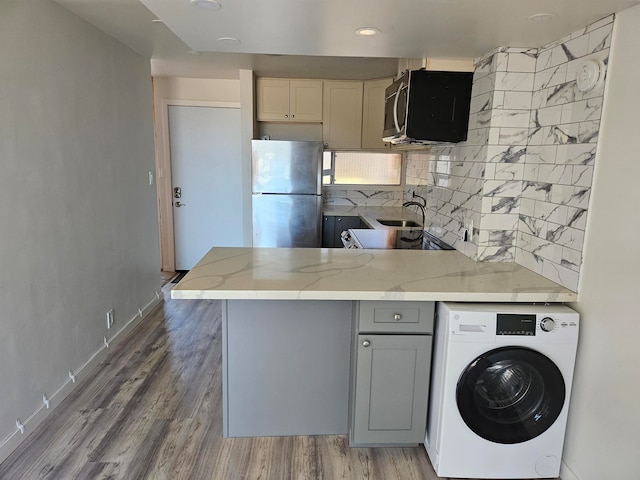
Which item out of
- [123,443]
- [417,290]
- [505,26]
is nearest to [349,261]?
[417,290]

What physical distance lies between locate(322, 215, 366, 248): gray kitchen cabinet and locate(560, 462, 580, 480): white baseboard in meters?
2.92

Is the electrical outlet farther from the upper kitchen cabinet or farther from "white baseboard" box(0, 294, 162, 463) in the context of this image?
the upper kitchen cabinet

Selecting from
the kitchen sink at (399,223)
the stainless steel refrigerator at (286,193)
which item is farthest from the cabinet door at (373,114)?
the kitchen sink at (399,223)

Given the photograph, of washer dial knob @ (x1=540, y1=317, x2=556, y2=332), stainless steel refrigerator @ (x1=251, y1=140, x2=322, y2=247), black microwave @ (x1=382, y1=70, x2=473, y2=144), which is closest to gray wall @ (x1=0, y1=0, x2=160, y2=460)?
stainless steel refrigerator @ (x1=251, y1=140, x2=322, y2=247)

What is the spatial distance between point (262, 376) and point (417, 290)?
2.97 ft

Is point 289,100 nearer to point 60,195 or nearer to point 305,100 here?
point 305,100

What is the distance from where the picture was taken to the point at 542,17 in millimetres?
1780

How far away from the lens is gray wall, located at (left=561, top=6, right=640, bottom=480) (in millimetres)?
1604

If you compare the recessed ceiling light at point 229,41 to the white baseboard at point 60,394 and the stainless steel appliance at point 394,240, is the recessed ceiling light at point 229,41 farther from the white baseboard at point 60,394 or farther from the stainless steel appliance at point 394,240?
the white baseboard at point 60,394

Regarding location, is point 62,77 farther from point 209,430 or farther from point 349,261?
point 209,430

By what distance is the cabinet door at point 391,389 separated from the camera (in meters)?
2.03

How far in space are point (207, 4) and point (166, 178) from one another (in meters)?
3.73

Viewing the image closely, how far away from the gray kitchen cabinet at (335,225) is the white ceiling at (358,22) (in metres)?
2.33

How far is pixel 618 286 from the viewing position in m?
1.69
